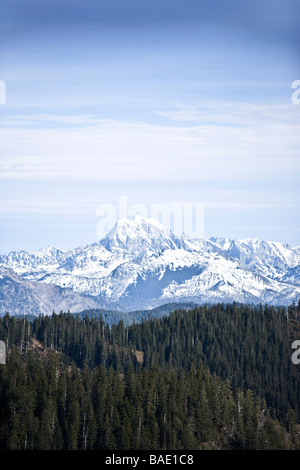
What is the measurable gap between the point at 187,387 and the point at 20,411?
3453cm

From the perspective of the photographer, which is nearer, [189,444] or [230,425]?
[189,444]

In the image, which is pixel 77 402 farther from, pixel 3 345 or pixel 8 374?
pixel 3 345

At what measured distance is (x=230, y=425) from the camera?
496 ft

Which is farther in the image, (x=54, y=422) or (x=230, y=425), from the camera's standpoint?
(x=230, y=425)

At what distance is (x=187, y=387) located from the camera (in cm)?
15350
